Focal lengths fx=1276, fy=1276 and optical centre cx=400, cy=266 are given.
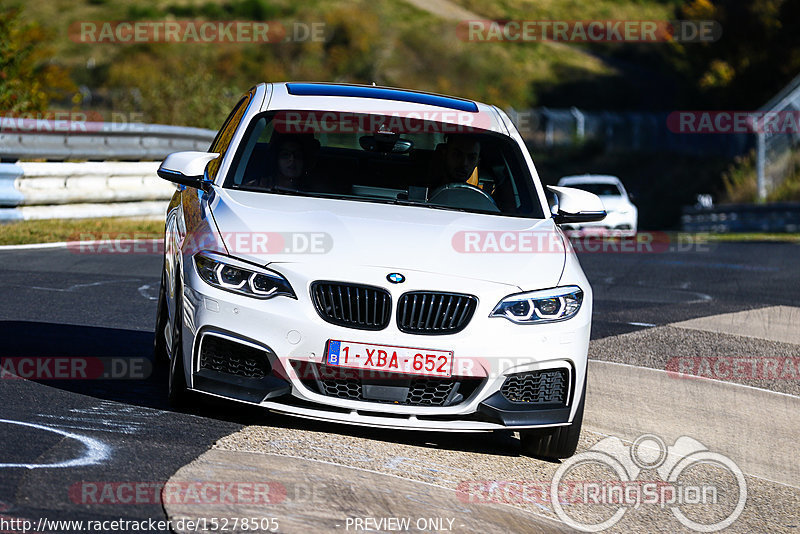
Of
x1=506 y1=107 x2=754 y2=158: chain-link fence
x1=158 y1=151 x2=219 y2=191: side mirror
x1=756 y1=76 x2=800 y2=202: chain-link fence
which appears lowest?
x1=158 y1=151 x2=219 y2=191: side mirror

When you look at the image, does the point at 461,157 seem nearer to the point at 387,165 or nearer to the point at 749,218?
the point at 387,165

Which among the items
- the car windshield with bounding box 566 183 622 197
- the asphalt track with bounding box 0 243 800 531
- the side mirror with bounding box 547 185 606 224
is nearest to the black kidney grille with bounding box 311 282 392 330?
the asphalt track with bounding box 0 243 800 531

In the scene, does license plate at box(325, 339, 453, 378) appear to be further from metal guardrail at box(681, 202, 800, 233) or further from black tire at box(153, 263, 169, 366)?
metal guardrail at box(681, 202, 800, 233)

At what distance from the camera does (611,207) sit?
26.1 metres

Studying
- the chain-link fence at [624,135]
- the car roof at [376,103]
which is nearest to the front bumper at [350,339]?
the car roof at [376,103]

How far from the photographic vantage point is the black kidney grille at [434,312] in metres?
5.69

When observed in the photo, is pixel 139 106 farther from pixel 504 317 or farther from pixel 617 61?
pixel 617 61

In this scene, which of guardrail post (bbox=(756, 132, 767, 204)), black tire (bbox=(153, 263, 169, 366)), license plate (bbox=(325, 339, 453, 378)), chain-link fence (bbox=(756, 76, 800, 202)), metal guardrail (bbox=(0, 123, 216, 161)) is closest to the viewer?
license plate (bbox=(325, 339, 453, 378))

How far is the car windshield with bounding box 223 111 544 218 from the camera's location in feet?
22.7

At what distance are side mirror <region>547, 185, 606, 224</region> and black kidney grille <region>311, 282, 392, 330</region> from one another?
1743 mm

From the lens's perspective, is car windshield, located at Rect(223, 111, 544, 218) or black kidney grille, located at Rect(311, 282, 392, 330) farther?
car windshield, located at Rect(223, 111, 544, 218)

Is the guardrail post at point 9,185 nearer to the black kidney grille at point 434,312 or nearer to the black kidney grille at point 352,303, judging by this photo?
the black kidney grille at point 352,303

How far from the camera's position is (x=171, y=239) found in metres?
7.08

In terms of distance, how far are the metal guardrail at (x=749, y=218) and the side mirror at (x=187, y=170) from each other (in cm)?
2094
